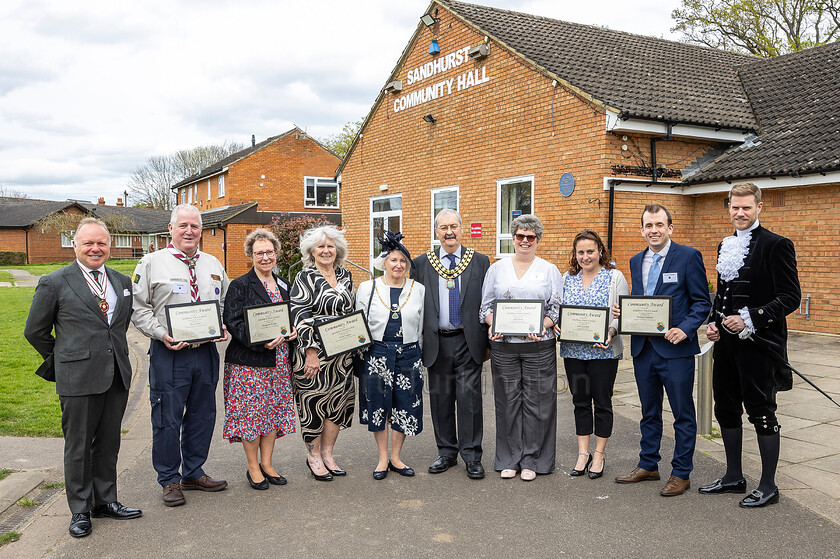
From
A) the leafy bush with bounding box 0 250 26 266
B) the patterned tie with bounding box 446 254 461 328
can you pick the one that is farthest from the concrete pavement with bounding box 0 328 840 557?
the leafy bush with bounding box 0 250 26 266

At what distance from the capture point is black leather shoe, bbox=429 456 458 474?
5.27 m

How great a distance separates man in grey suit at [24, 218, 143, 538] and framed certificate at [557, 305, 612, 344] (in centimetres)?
321

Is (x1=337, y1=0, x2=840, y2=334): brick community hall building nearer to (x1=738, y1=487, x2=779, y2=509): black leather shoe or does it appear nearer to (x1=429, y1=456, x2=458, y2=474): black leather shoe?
(x1=429, y1=456, x2=458, y2=474): black leather shoe

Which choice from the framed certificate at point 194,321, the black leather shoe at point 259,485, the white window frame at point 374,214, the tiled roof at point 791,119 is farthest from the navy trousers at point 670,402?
the white window frame at point 374,214

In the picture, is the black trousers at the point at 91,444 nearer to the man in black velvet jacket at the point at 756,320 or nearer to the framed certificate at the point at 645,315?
the framed certificate at the point at 645,315

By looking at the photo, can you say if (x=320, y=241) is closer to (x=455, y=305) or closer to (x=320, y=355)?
(x=320, y=355)

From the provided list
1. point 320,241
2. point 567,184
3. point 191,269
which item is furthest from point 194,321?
point 567,184

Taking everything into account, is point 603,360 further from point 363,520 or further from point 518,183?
point 518,183

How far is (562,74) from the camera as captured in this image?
12.9m

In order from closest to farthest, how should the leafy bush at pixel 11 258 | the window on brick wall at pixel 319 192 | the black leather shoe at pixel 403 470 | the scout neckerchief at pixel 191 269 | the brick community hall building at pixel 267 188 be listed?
the scout neckerchief at pixel 191 269, the black leather shoe at pixel 403 470, the brick community hall building at pixel 267 188, the window on brick wall at pixel 319 192, the leafy bush at pixel 11 258

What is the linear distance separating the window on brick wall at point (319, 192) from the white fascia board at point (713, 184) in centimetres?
2773

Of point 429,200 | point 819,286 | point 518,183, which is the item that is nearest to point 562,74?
point 518,183

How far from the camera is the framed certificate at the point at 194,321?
14.7 ft

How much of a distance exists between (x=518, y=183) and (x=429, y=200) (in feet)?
11.0
